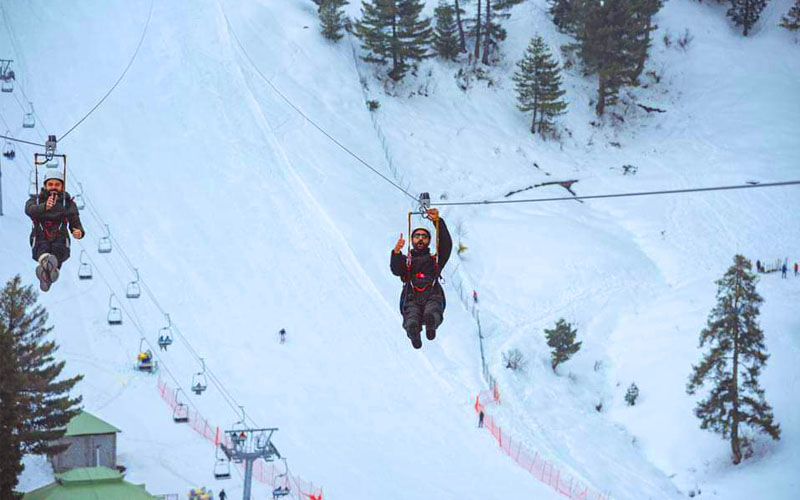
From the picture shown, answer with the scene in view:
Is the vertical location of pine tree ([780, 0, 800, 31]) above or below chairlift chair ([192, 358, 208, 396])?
above

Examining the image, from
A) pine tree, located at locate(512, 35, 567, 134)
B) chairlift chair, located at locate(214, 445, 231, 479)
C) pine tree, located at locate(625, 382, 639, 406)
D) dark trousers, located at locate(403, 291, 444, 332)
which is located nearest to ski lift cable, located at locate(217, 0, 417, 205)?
pine tree, located at locate(512, 35, 567, 134)

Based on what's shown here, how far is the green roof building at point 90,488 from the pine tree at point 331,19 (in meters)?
37.0

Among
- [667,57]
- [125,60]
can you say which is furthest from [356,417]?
[667,57]

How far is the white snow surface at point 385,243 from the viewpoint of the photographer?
3572 centimetres

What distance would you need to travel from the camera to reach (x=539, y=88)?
60.2m

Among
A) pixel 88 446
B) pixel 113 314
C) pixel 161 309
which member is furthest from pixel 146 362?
pixel 88 446

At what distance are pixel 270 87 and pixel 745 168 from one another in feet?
78.5

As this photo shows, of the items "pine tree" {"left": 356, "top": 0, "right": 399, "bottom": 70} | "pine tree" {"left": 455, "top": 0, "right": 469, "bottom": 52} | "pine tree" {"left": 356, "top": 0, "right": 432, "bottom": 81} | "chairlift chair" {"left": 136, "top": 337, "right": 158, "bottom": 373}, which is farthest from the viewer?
"pine tree" {"left": 455, "top": 0, "right": 469, "bottom": 52}

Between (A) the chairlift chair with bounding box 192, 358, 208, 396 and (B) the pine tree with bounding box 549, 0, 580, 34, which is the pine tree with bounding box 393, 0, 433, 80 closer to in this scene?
(B) the pine tree with bounding box 549, 0, 580, 34

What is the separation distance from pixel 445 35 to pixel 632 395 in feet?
101

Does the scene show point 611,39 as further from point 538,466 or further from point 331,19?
point 538,466

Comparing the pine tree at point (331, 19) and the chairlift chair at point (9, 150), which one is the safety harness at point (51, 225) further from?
the pine tree at point (331, 19)

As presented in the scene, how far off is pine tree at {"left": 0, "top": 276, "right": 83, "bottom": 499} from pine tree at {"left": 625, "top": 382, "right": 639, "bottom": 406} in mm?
19236

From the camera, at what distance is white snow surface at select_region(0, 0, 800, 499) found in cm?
3572
